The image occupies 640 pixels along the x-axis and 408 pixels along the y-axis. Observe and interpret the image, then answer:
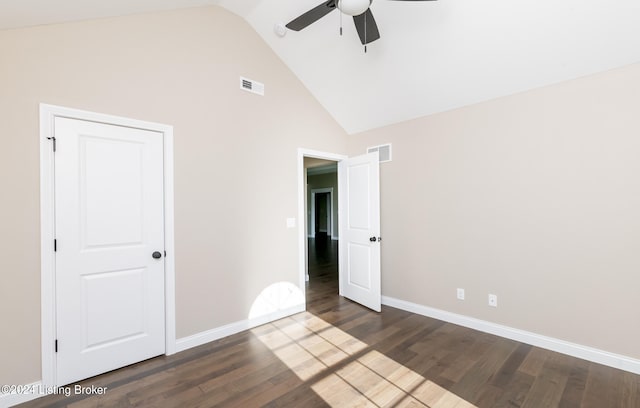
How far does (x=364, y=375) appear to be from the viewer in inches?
91.1

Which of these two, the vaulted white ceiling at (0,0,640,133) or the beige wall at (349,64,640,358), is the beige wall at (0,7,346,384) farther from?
the beige wall at (349,64,640,358)

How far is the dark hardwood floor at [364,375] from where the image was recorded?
200cm

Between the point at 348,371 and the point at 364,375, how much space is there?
0.14 meters

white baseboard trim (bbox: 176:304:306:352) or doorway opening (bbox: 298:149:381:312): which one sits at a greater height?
doorway opening (bbox: 298:149:381:312)

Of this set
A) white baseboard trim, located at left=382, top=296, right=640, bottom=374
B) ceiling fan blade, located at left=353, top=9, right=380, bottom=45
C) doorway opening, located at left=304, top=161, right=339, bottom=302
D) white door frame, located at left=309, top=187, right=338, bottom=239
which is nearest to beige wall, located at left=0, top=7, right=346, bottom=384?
ceiling fan blade, located at left=353, top=9, right=380, bottom=45

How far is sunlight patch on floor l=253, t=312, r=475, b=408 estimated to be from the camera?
2.01 metres

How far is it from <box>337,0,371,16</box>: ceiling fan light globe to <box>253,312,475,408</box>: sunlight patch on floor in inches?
111

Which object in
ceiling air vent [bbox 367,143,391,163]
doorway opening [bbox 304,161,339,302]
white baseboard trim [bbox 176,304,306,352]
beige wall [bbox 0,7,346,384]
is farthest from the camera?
doorway opening [bbox 304,161,339,302]

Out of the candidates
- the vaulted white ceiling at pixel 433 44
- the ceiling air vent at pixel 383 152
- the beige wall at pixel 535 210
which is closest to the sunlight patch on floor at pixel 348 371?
the beige wall at pixel 535 210

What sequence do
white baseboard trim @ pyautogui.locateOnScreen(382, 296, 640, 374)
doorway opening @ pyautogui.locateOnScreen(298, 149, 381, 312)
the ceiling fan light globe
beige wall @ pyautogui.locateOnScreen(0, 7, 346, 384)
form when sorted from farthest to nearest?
doorway opening @ pyautogui.locateOnScreen(298, 149, 381, 312)
white baseboard trim @ pyautogui.locateOnScreen(382, 296, 640, 374)
beige wall @ pyautogui.locateOnScreen(0, 7, 346, 384)
the ceiling fan light globe

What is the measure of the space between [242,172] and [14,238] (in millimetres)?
Answer: 1895

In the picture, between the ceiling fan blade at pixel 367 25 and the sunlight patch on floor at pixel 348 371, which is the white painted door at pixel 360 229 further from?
the ceiling fan blade at pixel 367 25

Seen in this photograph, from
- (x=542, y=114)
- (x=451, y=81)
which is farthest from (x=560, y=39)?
(x=451, y=81)

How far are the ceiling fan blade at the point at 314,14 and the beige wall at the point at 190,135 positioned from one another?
1.19 meters
